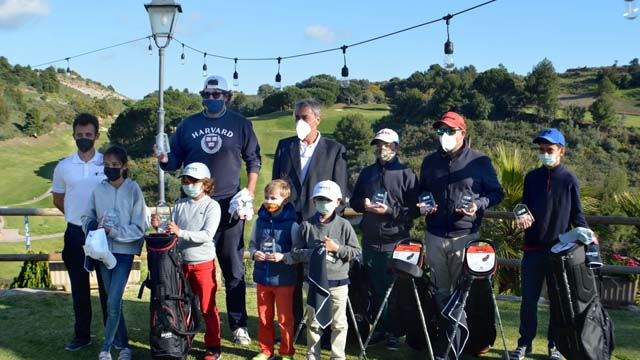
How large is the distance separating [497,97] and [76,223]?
50041mm

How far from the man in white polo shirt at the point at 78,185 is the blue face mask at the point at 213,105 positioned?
923 millimetres

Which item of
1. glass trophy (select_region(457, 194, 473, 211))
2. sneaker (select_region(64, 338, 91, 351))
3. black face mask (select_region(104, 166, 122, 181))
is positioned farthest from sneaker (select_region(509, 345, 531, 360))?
sneaker (select_region(64, 338, 91, 351))

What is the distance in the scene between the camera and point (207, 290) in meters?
4.85

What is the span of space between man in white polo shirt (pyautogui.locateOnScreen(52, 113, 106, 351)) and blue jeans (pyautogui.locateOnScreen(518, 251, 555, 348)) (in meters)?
3.51

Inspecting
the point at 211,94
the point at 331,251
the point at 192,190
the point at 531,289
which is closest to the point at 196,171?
the point at 192,190

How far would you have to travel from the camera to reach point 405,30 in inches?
369

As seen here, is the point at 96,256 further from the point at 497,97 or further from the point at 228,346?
the point at 497,97

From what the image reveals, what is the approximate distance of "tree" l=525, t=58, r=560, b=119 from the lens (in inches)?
1863

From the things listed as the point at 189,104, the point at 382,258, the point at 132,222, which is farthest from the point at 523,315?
the point at 189,104

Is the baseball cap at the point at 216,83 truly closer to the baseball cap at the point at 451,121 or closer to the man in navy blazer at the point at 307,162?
→ the man in navy blazer at the point at 307,162

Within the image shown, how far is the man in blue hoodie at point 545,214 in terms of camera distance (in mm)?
4734

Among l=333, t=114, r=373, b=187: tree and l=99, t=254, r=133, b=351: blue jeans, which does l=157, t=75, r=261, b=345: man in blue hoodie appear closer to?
l=99, t=254, r=133, b=351: blue jeans

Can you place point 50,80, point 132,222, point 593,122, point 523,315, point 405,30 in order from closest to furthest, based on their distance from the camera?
1. point 132,222
2. point 523,315
3. point 405,30
4. point 593,122
5. point 50,80

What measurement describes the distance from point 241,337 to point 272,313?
2.11ft
